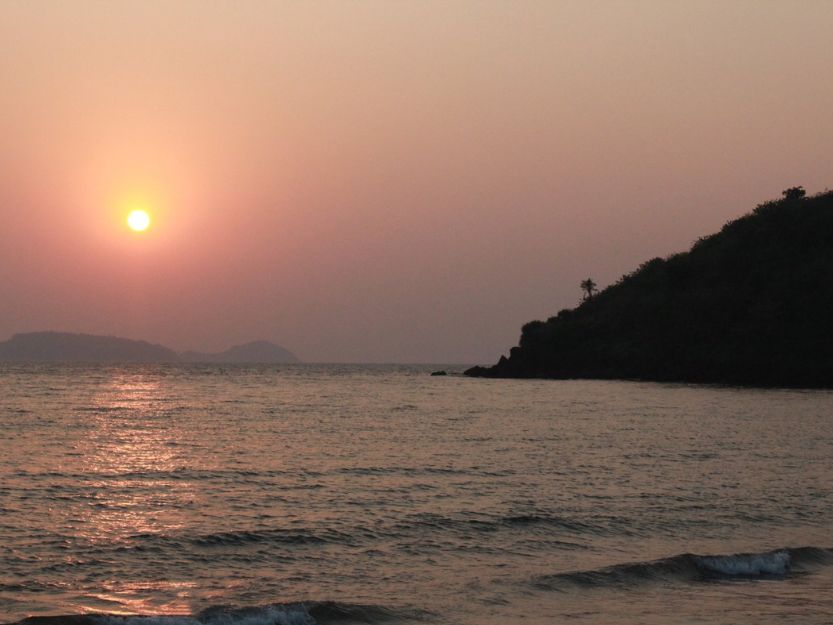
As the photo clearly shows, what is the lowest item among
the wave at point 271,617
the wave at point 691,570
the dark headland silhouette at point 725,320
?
the wave at point 271,617

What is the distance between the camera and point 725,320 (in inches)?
5133

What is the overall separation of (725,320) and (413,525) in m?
114

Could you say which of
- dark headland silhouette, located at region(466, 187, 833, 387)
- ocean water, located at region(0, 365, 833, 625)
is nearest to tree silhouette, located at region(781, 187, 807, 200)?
dark headland silhouette, located at region(466, 187, 833, 387)

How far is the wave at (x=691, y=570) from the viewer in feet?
69.7

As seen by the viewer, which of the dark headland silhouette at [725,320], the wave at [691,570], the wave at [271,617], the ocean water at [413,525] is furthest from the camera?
the dark headland silhouette at [725,320]

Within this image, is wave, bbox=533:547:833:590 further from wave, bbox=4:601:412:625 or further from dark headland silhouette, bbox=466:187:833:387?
dark headland silhouette, bbox=466:187:833:387

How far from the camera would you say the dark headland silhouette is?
397 ft

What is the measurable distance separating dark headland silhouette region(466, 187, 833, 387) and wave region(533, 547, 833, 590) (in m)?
98.9

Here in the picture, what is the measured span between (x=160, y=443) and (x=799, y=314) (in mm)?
101192

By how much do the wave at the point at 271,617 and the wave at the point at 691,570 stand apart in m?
4.30

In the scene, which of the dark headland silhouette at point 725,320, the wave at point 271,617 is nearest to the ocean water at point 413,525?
the wave at point 271,617

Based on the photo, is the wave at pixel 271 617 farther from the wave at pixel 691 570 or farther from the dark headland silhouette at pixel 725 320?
the dark headland silhouette at pixel 725 320

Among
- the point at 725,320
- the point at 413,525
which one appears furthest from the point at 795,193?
the point at 413,525

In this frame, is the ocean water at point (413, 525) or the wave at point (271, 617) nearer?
the wave at point (271, 617)
